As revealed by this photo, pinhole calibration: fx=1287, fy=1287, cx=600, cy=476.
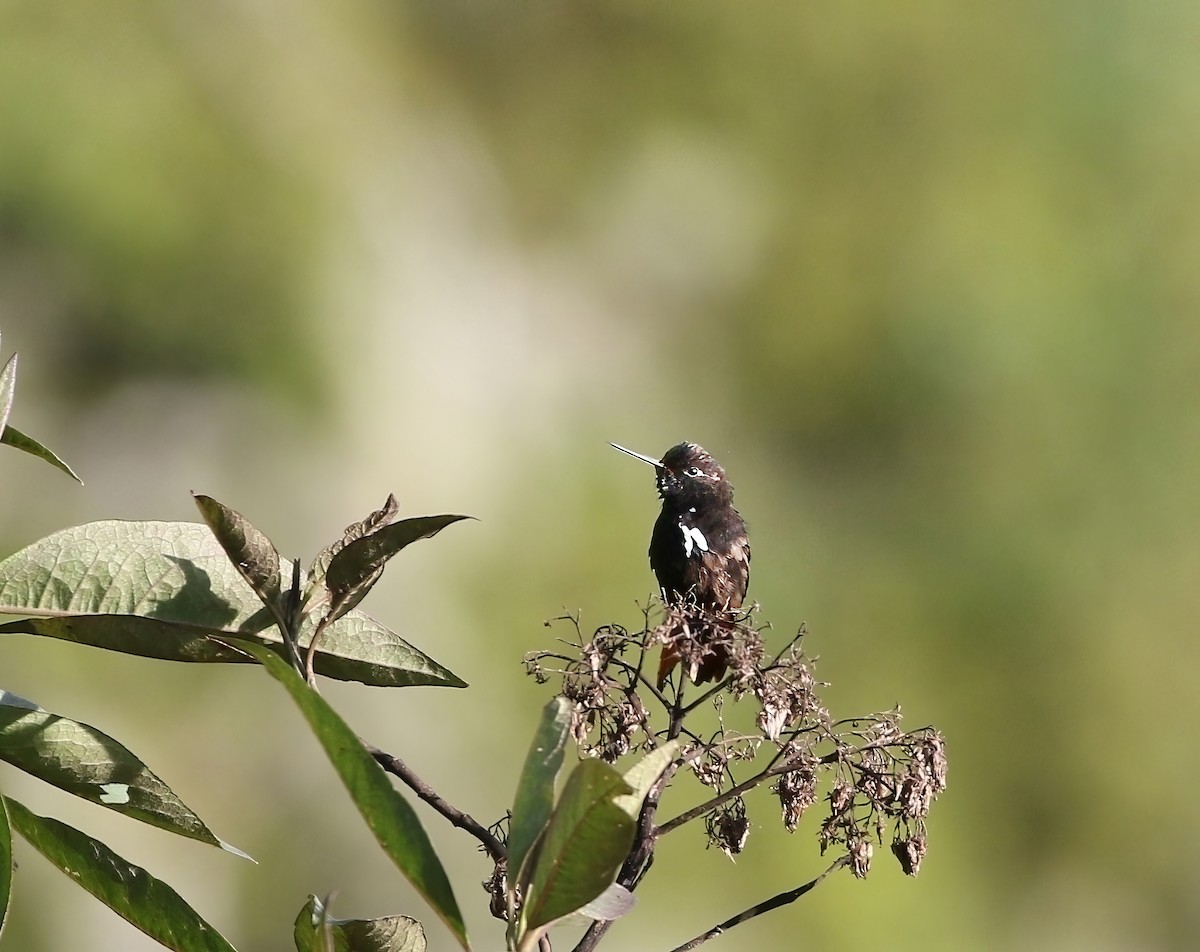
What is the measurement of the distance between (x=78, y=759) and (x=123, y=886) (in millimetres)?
120

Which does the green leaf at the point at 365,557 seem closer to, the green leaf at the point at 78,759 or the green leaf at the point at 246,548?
the green leaf at the point at 246,548

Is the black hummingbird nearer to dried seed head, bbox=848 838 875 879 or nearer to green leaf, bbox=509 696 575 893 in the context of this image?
dried seed head, bbox=848 838 875 879

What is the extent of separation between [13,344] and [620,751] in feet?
12.9

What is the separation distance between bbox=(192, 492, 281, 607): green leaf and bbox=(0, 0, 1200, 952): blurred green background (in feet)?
10.4

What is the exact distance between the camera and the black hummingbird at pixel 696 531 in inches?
87.6

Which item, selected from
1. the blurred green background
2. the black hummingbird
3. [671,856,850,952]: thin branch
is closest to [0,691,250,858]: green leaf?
[671,856,850,952]: thin branch

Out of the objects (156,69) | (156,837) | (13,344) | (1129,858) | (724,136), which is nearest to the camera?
(156,837)

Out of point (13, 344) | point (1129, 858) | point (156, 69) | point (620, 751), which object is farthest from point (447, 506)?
point (620, 751)

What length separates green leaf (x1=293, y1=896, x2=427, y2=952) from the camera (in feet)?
3.27

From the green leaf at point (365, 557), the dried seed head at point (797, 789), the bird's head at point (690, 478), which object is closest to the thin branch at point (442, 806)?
the green leaf at point (365, 557)

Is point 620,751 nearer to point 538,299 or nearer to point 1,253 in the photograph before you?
point 1,253

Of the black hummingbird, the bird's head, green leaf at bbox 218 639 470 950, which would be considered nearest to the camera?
green leaf at bbox 218 639 470 950

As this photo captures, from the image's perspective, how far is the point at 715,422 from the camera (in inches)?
222

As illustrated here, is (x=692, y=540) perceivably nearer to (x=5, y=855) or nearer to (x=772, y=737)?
(x=772, y=737)
